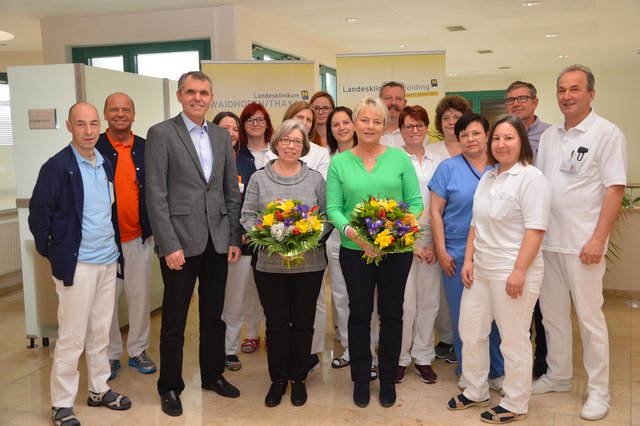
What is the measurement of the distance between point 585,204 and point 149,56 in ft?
23.0

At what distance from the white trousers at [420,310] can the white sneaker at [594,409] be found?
38.6 inches

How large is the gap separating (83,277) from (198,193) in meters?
0.78

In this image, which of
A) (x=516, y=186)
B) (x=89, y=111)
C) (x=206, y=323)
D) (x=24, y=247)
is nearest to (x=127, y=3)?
(x=24, y=247)

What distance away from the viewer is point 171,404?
11.5 feet

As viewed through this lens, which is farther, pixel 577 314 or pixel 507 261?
pixel 577 314

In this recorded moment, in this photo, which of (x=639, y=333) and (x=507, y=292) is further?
(x=639, y=333)

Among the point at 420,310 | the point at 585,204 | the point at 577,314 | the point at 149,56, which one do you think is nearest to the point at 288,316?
the point at 420,310

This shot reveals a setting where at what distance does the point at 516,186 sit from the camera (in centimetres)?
312

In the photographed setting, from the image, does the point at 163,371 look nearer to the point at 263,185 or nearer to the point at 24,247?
the point at 263,185

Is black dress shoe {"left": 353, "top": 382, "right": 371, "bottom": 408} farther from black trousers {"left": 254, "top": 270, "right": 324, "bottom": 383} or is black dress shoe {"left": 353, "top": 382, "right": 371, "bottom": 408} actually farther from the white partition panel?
the white partition panel

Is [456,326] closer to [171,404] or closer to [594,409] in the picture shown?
[594,409]

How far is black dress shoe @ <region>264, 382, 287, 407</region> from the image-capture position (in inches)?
141

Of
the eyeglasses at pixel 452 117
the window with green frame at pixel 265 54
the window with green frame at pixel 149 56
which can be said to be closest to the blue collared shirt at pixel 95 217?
the eyeglasses at pixel 452 117

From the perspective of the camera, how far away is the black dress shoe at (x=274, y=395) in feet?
11.8
